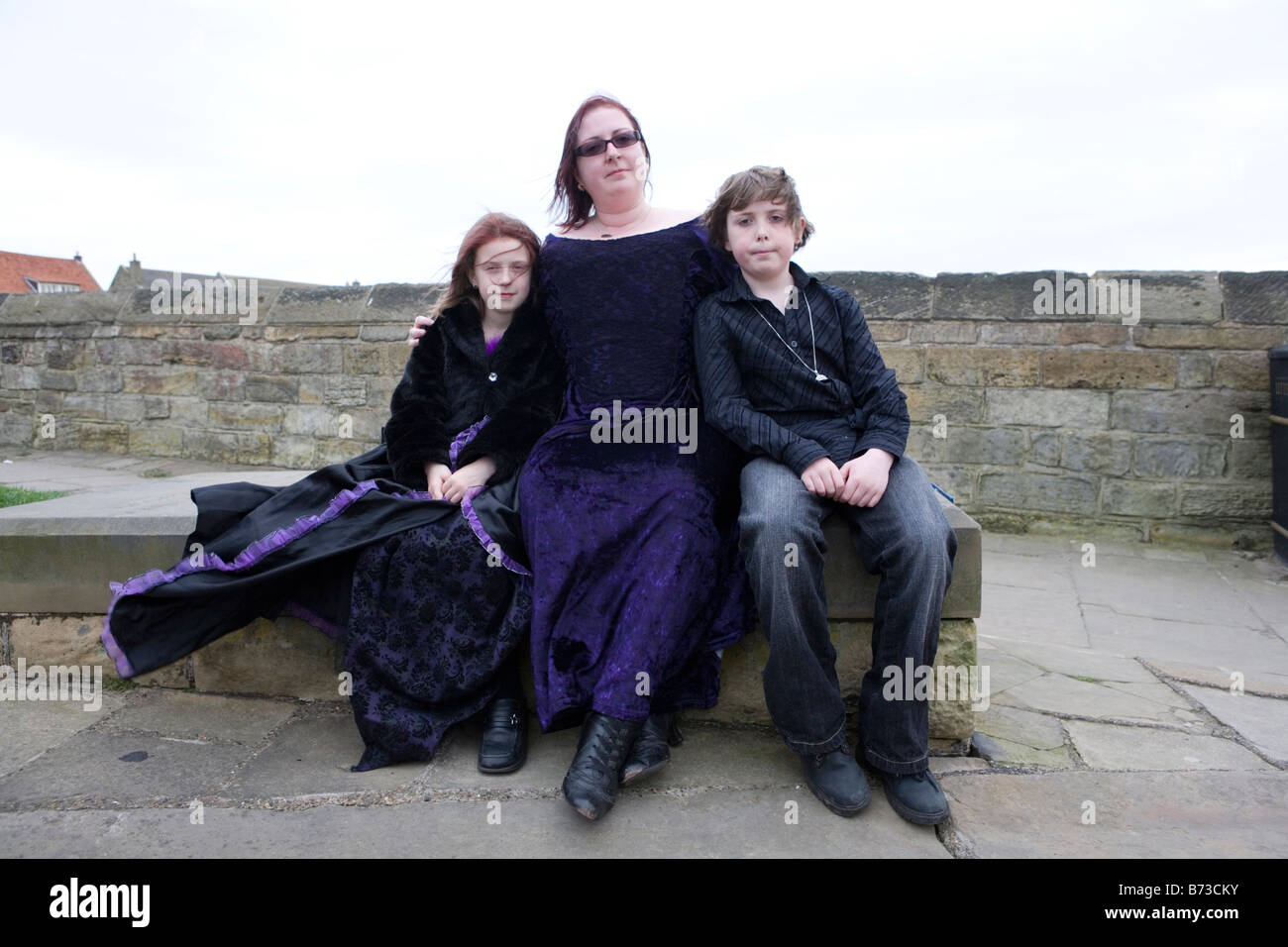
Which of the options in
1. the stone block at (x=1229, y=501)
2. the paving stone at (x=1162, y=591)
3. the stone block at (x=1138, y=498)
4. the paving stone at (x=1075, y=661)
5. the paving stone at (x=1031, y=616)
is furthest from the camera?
the stone block at (x=1138, y=498)

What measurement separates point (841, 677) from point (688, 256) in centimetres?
124

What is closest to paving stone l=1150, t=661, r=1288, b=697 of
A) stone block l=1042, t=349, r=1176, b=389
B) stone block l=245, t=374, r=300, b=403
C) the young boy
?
the young boy

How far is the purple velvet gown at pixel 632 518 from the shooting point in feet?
6.98

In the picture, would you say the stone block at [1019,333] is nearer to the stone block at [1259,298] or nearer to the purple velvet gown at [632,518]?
the stone block at [1259,298]

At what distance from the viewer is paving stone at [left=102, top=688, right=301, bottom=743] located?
2.40 meters

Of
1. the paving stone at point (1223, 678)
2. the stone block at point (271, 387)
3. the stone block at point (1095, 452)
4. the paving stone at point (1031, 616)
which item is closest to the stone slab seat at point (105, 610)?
the paving stone at point (1223, 678)

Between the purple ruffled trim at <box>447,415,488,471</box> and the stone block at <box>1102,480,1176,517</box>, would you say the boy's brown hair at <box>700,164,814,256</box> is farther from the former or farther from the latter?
the stone block at <box>1102,480,1176,517</box>

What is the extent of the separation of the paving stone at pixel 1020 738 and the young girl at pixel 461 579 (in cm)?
125

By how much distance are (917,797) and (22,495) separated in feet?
18.0

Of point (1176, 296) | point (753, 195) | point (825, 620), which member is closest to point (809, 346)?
point (753, 195)

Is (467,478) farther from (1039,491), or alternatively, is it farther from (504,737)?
(1039,491)

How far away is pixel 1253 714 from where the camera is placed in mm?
2717

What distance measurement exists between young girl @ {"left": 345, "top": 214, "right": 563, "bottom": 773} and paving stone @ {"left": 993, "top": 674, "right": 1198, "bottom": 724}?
156 cm

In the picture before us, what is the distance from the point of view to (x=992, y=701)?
8.95 feet
